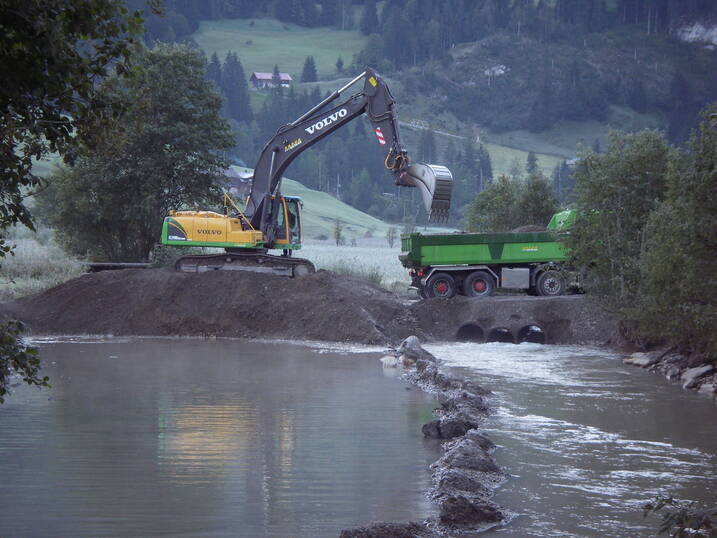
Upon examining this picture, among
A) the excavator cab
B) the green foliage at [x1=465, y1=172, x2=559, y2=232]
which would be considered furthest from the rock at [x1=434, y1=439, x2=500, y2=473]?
the green foliage at [x1=465, y1=172, x2=559, y2=232]

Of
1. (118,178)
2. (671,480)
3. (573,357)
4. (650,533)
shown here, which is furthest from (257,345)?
(650,533)

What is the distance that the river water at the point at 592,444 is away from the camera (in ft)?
31.6

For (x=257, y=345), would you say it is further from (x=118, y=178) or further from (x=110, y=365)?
(x=118, y=178)

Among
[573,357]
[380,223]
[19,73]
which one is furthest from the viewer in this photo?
[380,223]

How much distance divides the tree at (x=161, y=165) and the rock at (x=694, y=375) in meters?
20.7

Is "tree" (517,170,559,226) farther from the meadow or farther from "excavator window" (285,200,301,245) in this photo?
the meadow

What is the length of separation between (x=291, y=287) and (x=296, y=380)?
10451 millimetres

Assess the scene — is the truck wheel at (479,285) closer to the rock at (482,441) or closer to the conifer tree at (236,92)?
the rock at (482,441)

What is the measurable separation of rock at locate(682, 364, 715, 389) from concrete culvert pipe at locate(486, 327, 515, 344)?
814 cm

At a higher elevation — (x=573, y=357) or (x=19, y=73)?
(x=19, y=73)

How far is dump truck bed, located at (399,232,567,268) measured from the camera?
1174 inches

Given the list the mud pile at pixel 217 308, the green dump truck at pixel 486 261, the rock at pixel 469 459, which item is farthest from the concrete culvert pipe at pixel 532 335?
the rock at pixel 469 459

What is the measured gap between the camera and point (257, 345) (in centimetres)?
2606

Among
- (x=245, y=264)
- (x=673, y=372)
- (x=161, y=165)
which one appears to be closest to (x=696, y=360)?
(x=673, y=372)
